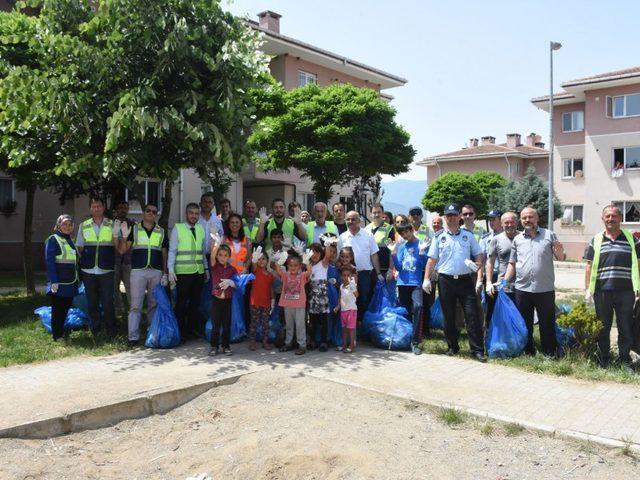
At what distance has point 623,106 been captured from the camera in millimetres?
32344

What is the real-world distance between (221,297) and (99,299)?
2.13m

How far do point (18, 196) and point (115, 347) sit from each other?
15592 mm

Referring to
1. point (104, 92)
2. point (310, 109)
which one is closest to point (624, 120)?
point (310, 109)

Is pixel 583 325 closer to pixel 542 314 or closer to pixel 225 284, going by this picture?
pixel 542 314

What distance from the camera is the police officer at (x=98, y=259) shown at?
807cm

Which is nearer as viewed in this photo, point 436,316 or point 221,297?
point 221,297

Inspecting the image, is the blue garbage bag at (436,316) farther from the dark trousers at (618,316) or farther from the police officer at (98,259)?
the police officer at (98,259)

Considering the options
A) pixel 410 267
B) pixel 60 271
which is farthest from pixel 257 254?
pixel 60 271

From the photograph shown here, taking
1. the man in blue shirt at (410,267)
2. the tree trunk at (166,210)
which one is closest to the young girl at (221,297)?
the tree trunk at (166,210)

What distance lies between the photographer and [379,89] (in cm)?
3306

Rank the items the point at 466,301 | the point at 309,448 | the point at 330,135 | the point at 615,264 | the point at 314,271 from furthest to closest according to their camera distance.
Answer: the point at 330,135, the point at 314,271, the point at 466,301, the point at 615,264, the point at 309,448

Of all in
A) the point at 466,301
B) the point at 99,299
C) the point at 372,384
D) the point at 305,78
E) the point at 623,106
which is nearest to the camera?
the point at 372,384

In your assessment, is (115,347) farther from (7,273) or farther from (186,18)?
(7,273)

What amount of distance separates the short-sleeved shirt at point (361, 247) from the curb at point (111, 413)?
2.78 metres
